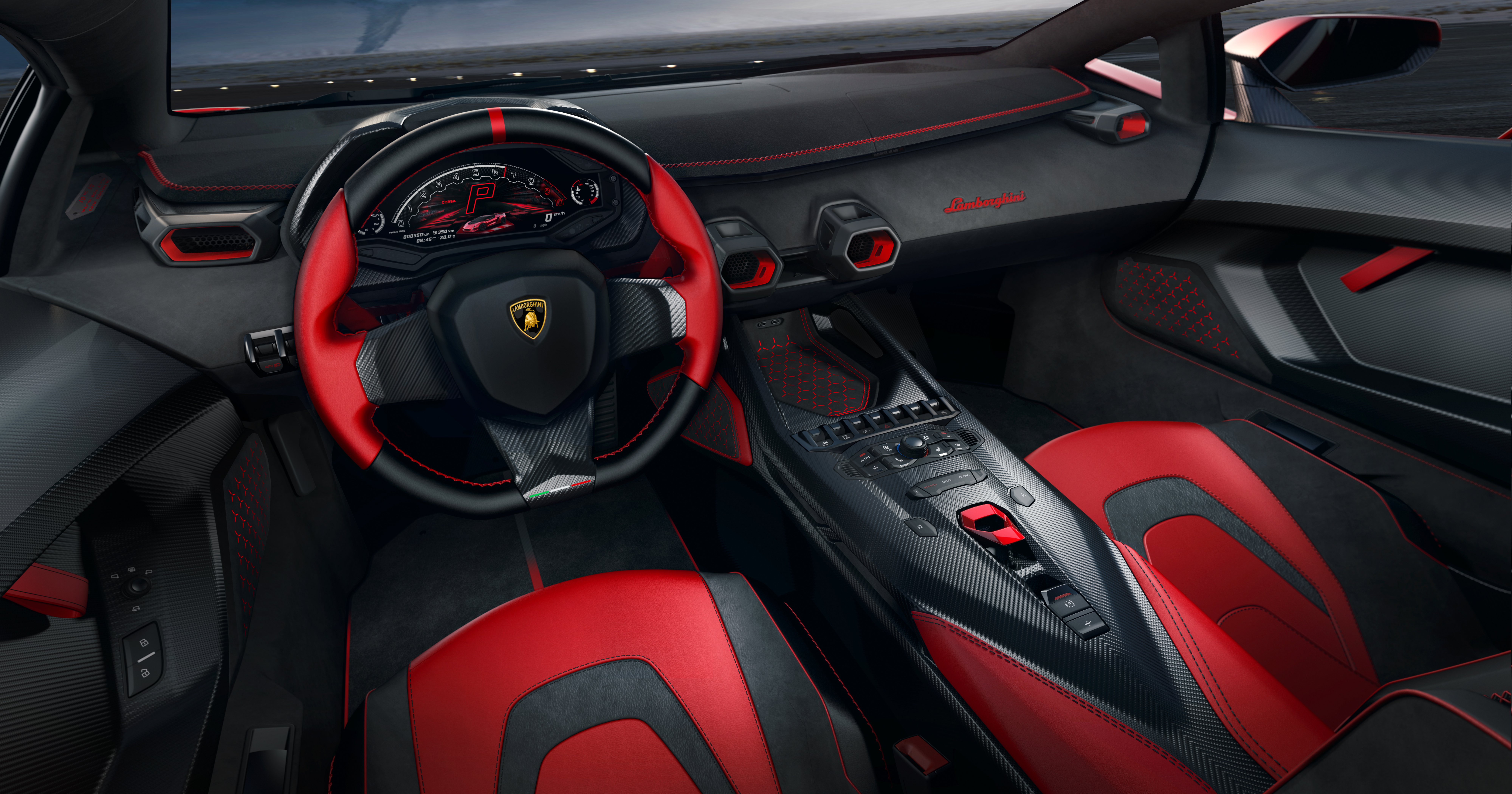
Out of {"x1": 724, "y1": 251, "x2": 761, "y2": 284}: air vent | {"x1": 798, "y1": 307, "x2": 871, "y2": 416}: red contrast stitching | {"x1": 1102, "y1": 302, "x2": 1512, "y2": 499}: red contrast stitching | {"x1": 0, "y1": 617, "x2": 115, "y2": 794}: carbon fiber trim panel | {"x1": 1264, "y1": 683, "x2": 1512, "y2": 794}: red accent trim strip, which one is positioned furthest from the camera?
{"x1": 798, "y1": 307, "x2": 871, "y2": 416}: red contrast stitching

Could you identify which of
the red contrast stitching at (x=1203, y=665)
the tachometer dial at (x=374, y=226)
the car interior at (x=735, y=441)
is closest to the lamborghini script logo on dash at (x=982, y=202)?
the car interior at (x=735, y=441)

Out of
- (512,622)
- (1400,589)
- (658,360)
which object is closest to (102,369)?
(512,622)

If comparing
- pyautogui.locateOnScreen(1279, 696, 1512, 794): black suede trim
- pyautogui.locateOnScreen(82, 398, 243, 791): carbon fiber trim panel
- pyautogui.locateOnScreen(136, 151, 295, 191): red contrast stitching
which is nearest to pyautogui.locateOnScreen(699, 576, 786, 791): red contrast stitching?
pyautogui.locateOnScreen(1279, 696, 1512, 794): black suede trim

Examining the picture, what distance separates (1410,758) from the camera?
68 cm

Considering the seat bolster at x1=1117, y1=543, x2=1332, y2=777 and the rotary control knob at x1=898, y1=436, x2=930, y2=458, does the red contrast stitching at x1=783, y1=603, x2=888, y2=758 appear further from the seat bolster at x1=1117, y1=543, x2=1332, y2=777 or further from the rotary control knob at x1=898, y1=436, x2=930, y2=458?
the seat bolster at x1=1117, y1=543, x2=1332, y2=777

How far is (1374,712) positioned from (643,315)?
1050 millimetres

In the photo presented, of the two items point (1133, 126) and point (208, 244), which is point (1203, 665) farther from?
point (208, 244)

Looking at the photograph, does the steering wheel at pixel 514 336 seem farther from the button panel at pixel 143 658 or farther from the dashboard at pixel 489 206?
the button panel at pixel 143 658

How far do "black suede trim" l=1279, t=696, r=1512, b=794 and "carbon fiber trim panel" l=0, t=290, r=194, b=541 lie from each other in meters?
1.42

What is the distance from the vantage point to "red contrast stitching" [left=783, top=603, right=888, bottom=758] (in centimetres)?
126

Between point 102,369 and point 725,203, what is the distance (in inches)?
42.4

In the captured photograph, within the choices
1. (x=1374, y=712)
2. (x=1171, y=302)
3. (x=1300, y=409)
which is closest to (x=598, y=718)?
(x=1374, y=712)

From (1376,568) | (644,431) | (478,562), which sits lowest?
(478,562)

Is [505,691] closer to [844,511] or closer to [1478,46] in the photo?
[844,511]
